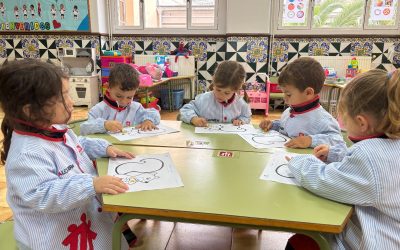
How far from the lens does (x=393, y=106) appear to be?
0.82m

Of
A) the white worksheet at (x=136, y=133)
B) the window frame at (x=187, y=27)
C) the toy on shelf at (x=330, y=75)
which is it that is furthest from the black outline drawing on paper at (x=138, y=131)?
the window frame at (x=187, y=27)

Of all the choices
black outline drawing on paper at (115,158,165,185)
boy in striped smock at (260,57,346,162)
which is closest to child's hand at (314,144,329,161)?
boy in striped smock at (260,57,346,162)

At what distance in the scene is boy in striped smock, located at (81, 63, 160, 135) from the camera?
173 cm

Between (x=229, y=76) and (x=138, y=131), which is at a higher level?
(x=229, y=76)

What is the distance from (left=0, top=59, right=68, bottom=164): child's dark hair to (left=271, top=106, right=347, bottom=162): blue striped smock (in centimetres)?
105

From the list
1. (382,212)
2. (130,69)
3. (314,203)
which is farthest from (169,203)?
(130,69)

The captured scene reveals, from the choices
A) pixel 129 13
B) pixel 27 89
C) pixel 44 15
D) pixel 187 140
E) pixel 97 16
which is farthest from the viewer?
pixel 129 13

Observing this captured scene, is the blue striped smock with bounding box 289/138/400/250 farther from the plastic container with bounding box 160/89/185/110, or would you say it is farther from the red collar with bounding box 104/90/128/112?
the plastic container with bounding box 160/89/185/110

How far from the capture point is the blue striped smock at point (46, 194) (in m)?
0.86

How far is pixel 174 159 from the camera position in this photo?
1182 mm

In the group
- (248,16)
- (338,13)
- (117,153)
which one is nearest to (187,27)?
(248,16)

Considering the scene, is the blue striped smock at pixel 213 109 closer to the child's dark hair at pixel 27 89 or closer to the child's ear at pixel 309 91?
the child's ear at pixel 309 91

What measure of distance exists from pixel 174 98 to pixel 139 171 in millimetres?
4235

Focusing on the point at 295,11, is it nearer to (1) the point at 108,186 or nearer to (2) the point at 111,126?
(2) the point at 111,126
